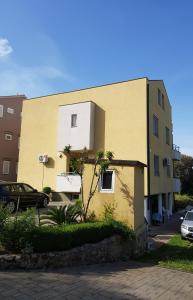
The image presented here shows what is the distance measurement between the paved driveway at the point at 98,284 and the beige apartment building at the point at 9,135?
2463 centimetres

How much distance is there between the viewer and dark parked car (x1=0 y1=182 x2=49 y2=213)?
1698 cm

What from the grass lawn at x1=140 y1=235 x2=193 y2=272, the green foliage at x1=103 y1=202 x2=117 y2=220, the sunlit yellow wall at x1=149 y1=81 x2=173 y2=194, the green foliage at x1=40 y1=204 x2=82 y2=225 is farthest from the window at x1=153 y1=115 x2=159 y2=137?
the green foliage at x1=40 y1=204 x2=82 y2=225

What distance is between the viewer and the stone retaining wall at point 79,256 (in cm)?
842

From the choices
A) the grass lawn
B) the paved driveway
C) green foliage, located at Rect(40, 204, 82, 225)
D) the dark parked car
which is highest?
the dark parked car

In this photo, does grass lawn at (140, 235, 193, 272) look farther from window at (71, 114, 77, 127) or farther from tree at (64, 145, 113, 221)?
window at (71, 114, 77, 127)

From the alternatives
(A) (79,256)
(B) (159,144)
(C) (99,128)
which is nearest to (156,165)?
(B) (159,144)

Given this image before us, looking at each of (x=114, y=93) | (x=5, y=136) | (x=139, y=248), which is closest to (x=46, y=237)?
(x=139, y=248)

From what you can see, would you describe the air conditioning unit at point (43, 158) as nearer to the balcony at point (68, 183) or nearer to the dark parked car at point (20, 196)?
the balcony at point (68, 183)

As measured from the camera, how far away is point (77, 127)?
87.8 ft

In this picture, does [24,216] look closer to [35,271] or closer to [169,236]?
[35,271]

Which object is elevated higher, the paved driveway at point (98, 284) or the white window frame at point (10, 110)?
the white window frame at point (10, 110)

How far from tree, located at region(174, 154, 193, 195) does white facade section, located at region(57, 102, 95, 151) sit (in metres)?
27.7

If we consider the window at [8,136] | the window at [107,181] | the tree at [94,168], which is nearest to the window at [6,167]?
the window at [8,136]

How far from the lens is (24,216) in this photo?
9.30 metres
